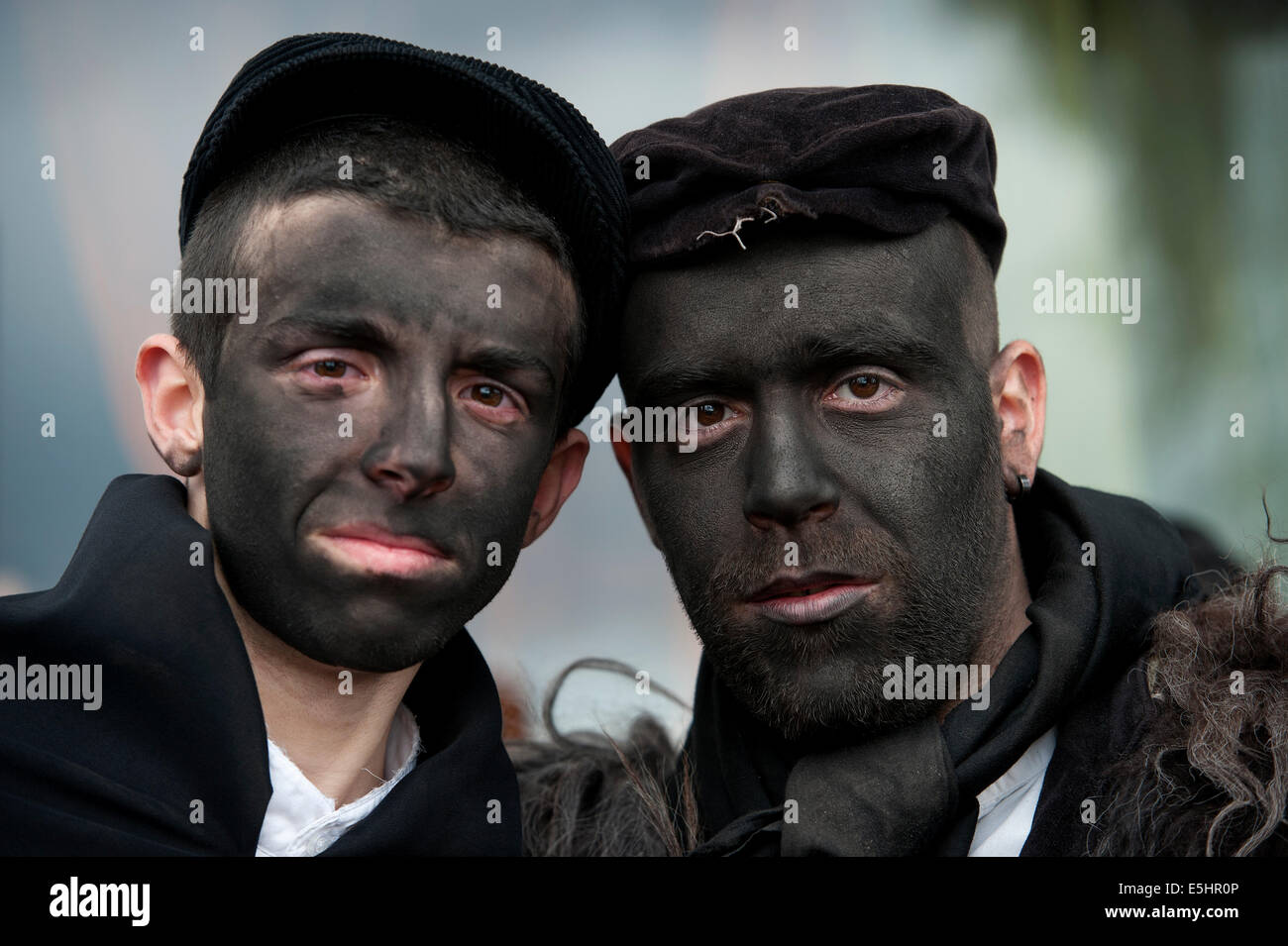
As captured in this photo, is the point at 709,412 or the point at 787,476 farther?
the point at 709,412

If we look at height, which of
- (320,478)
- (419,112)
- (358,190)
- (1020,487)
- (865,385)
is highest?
(419,112)

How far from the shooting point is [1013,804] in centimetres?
258

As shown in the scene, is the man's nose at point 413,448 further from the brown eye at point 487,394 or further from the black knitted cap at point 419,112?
the black knitted cap at point 419,112

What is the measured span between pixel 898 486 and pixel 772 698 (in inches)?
18.2

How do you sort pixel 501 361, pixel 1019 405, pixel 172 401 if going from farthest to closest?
pixel 1019 405 → pixel 172 401 → pixel 501 361

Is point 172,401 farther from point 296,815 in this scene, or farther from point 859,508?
point 859,508

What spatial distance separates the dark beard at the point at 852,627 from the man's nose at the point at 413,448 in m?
0.68

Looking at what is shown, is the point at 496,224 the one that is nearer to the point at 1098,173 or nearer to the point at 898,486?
the point at 898,486

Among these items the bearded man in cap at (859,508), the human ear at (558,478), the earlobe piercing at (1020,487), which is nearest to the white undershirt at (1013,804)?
the bearded man in cap at (859,508)

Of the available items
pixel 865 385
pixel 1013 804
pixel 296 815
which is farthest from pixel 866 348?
pixel 296 815

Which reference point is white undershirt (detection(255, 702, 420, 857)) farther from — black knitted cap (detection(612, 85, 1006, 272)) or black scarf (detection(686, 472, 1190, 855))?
black knitted cap (detection(612, 85, 1006, 272))

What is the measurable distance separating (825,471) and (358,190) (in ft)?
3.14

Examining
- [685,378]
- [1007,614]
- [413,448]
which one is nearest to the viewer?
[413,448]

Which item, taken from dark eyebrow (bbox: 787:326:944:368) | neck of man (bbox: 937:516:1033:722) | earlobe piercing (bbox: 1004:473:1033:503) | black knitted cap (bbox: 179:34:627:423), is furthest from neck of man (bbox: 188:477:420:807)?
earlobe piercing (bbox: 1004:473:1033:503)
